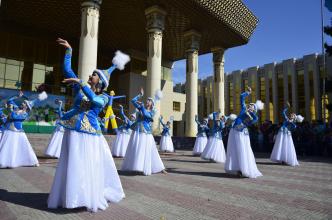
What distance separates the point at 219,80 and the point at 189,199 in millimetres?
27981

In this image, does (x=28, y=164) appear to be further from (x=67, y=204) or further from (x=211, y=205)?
(x=211, y=205)

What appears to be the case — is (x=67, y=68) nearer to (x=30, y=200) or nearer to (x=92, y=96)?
(x=92, y=96)

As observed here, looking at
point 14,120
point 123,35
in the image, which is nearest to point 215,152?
point 14,120

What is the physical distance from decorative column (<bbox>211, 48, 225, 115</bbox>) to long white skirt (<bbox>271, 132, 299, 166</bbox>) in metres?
18.7

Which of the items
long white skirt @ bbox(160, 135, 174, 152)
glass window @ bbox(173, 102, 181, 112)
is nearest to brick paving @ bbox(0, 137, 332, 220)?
long white skirt @ bbox(160, 135, 174, 152)

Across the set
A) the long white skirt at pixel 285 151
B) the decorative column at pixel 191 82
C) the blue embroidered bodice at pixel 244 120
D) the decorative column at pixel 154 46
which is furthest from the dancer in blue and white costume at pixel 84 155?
the decorative column at pixel 191 82

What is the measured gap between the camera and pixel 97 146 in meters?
4.39

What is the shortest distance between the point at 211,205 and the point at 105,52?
33182 millimetres

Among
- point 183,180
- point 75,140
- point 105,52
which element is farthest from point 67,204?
point 105,52

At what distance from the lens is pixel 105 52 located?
35.3m

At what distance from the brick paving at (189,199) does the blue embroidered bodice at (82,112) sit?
128 centimetres

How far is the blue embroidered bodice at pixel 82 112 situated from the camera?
4.31 meters

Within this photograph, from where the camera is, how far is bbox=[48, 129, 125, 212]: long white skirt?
4.05 metres

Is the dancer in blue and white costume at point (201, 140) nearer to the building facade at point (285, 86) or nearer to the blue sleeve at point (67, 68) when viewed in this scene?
the blue sleeve at point (67, 68)
